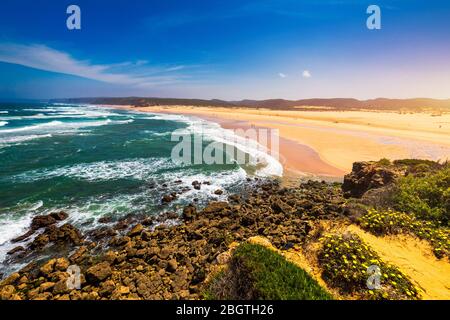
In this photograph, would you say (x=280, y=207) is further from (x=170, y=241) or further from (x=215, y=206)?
(x=170, y=241)

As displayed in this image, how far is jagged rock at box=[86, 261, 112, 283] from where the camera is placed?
6855 mm

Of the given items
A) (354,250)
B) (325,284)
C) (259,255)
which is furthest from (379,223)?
(259,255)

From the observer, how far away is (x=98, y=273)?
693 cm

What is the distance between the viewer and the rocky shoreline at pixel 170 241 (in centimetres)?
657

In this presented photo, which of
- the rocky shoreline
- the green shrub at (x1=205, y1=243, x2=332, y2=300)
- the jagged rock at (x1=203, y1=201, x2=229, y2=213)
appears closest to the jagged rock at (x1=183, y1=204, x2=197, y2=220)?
the rocky shoreline

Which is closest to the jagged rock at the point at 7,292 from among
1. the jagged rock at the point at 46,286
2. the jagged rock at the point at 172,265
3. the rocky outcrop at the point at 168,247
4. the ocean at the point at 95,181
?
the rocky outcrop at the point at 168,247

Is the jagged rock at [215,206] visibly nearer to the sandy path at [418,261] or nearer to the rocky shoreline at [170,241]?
the rocky shoreline at [170,241]

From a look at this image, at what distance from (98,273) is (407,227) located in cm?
945

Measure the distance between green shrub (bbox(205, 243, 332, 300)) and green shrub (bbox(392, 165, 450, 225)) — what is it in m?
5.38

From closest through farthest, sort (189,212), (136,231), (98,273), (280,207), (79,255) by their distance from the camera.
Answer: (98,273) → (79,255) → (136,231) → (189,212) → (280,207)

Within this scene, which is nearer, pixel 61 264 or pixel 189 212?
pixel 61 264

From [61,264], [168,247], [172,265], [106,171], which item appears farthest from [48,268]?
[106,171]
